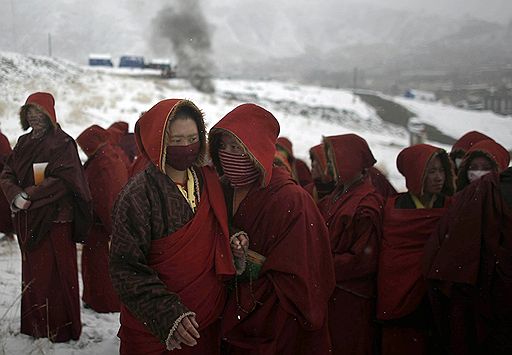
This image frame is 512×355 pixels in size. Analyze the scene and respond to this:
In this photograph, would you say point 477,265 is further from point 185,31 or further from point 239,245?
point 185,31

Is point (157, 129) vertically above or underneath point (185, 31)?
underneath

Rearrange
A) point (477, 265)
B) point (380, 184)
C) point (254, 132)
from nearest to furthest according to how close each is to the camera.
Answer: point (254, 132), point (477, 265), point (380, 184)

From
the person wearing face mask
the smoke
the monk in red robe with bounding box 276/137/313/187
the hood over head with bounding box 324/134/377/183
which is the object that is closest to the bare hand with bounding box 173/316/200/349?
the hood over head with bounding box 324/134/377/183

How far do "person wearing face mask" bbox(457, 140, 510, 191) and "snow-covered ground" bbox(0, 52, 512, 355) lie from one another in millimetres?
3300

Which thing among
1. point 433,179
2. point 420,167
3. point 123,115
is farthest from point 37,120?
point 123,115

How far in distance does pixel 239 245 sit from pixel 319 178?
8.72 ft

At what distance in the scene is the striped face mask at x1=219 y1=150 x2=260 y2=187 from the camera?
2.36m

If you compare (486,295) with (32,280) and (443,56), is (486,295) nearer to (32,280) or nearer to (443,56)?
(32,280)

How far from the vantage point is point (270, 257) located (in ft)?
7.41

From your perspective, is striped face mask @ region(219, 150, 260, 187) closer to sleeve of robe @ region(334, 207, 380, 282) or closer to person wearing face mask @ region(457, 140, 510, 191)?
sleeve of robe @ region(334, 207, 380, 282)

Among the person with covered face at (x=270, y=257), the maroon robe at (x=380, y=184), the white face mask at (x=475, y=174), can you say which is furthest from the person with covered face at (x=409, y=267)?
the person with covered face at (x=270, y=257)

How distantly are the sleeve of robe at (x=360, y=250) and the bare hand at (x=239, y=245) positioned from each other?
110cm

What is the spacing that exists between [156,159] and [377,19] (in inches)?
8229

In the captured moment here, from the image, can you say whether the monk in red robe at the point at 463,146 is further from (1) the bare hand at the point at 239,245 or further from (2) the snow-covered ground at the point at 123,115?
(2) the snow-covered ground at the point at 123,115
